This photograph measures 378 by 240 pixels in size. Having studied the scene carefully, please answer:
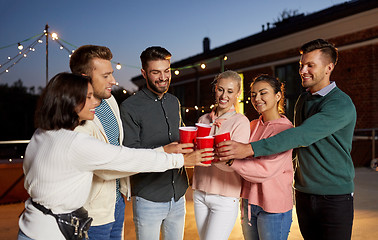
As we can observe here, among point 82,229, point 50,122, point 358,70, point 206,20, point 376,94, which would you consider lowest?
point 82,229

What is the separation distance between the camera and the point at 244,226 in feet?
7.68

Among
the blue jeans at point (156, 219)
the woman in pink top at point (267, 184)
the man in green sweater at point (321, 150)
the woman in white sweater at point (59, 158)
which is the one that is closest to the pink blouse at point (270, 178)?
the woman in pink top at point (267, 184)

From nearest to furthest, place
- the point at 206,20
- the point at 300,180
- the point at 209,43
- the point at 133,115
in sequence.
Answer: the point at 300,180, the point at 133,115, the point at 209,43, the point at 206,20

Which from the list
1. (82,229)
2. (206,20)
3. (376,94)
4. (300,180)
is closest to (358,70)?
(376,94)

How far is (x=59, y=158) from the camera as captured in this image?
153 centimetres

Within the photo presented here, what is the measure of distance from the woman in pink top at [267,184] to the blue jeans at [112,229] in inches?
32.8

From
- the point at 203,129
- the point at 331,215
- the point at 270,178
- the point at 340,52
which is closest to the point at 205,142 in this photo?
the point at 203,129

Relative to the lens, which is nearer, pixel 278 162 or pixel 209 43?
pixel 278 162

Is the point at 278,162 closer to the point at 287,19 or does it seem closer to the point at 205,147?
the point at 205,147

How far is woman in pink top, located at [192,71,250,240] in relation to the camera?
2.25 m

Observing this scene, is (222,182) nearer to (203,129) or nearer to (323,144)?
(203,129)

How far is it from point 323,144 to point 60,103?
5.39ft

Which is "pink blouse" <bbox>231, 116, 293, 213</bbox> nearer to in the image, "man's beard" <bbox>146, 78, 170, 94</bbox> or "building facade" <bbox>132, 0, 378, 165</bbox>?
"man's beard" <bbox>146, 78, 170, 94</bbox>

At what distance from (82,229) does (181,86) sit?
55.4 feet
